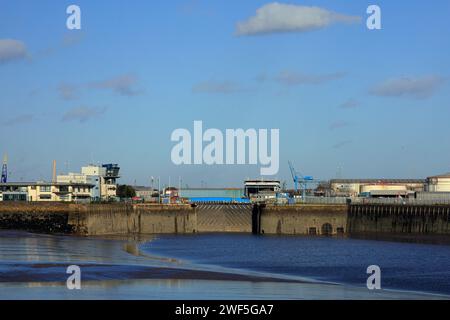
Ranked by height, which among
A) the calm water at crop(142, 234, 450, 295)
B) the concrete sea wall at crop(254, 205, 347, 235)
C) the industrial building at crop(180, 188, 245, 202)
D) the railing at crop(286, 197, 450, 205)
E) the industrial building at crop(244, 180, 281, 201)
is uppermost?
the industrial building at crop(244, 180, 281, 201)

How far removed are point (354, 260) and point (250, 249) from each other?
16772 mm

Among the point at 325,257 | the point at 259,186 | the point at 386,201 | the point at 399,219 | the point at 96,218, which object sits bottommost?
the point at 325,257

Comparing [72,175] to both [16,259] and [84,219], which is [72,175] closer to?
[84,219]

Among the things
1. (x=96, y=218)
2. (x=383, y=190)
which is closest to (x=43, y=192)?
(x=96, y=218)

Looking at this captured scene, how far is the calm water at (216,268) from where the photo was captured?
169 ft

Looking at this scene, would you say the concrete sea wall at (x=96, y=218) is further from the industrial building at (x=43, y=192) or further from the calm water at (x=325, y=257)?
the industrial building at (x=43, y=192)

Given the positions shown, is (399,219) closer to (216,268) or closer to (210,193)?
(216,268)

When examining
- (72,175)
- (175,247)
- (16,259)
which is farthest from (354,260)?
(72,175)

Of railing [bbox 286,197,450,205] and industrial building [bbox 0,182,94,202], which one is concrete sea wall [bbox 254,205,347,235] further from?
industrial building [bbox 0,182,94,202]

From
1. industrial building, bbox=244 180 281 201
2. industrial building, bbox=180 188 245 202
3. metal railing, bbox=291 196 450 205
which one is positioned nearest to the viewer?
metal railing, bbox=291 196 450 205

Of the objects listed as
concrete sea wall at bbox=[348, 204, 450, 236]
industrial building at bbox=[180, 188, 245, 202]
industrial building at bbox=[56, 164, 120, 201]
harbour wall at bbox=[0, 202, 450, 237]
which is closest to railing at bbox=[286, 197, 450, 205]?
concrete sea wall at bbox=[348, 204, 450, 236]

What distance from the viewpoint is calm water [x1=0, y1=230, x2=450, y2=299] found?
51.4 metres

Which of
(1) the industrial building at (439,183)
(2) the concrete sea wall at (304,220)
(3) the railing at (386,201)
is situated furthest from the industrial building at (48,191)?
(1) the industrial building at (439,183)

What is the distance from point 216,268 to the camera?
223 ft
